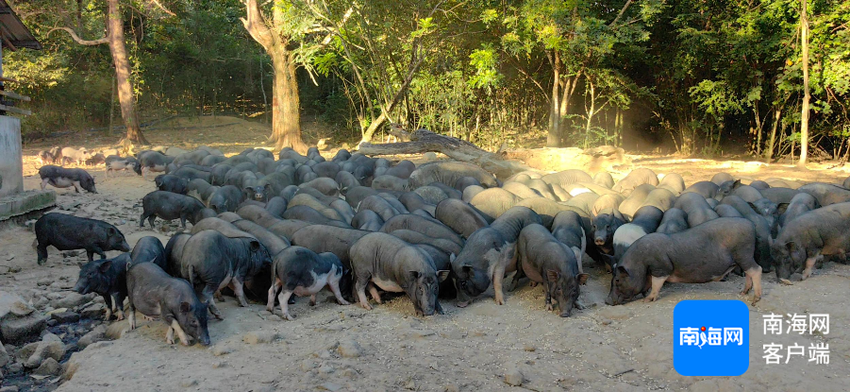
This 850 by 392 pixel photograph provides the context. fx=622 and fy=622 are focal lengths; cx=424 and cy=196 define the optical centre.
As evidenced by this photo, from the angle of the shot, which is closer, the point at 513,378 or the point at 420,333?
the point at 513,378

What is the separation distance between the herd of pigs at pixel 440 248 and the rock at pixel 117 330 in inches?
4.8

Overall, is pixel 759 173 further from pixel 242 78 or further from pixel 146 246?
pixel 242 78

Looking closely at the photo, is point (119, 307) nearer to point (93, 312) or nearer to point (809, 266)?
point (93, 312)

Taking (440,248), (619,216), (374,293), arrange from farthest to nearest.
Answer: (619,216) < (440,248) < (374,293)

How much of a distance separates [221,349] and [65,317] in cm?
216

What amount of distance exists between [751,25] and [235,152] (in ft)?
49.0

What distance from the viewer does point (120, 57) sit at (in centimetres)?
1845

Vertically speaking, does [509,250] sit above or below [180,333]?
above

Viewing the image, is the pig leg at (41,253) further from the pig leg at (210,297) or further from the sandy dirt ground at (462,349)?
the pig leg at (210,297)

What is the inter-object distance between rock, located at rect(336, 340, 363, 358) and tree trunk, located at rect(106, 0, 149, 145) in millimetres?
16612

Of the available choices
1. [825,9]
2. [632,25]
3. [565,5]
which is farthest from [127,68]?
[825,9]

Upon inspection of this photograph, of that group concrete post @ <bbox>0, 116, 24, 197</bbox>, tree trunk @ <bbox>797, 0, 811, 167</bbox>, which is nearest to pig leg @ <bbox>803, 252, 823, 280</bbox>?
tree trunk @ <bbox>797, 0, 811, 167</bbox>

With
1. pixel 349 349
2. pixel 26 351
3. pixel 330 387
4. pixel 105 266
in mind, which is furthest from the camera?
pixel 105 266

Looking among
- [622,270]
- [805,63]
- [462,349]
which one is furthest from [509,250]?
[805,63]
